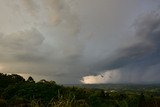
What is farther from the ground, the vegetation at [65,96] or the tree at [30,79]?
the tree at [30,79]

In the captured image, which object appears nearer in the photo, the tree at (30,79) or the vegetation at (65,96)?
the vegetation at (65,96)

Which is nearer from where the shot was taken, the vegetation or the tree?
the vegetation

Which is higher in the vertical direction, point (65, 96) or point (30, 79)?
point (30, 79)

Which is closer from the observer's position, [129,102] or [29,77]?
[129,102]

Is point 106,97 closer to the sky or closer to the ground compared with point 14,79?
closer to the ground

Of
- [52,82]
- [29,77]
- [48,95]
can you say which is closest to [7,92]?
[48,95]

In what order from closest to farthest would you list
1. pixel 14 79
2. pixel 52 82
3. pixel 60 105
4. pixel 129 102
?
pixel 60 105
pixel 129 102
pixel 52 82
pixel 14 79

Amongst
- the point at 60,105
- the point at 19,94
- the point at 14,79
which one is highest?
the point at 14,79

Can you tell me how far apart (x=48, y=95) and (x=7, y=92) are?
3.81 m

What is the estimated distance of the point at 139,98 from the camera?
30844 mm

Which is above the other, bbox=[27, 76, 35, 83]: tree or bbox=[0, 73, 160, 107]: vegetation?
bbox=[27, 76, 35, 83]: tree

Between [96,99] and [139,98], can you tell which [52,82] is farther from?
[139,98]

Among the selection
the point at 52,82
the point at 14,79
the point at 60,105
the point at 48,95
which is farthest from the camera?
the point at 14,79

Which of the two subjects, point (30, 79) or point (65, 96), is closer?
point (65, 96)
